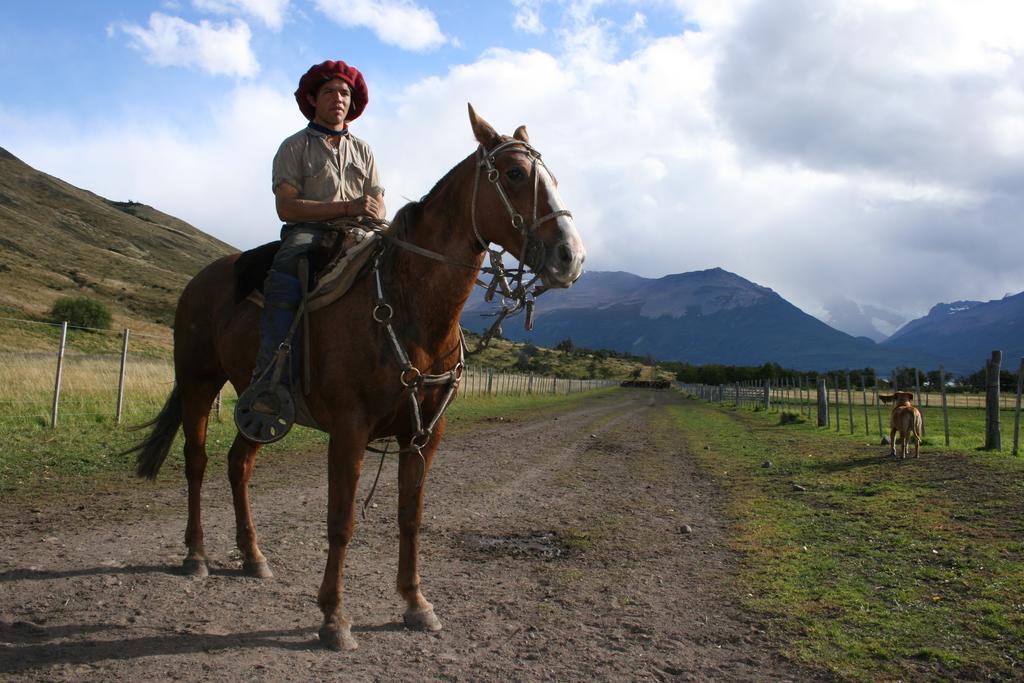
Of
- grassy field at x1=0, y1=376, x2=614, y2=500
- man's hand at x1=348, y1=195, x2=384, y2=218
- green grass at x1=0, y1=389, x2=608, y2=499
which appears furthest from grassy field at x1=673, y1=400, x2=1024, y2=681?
grassy field at x1=0, y1=376, x2=614, y2=500

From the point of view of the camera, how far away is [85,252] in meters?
108

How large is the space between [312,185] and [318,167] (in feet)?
0.46

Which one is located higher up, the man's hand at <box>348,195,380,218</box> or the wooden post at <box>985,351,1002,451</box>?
the man's hand at <box>348,195,380,218</box>

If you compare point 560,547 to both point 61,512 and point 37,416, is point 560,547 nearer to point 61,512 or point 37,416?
point 61,512

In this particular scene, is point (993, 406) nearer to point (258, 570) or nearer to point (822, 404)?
point (822, 404)

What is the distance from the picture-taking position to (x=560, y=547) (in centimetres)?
646

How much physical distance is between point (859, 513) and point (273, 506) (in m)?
7.04

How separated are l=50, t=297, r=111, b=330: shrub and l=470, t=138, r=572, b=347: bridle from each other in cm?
5606

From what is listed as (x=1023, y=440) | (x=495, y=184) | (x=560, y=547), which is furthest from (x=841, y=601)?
(x=1023, y=440)

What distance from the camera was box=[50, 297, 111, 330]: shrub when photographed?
2046 inches

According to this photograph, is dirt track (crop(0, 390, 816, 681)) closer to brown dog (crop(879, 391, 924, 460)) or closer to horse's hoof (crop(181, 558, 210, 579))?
horse's hoof (crop(181, 558, 210, 579))

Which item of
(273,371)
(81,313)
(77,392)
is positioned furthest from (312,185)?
(81,313)

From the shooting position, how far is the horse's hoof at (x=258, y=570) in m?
5.11

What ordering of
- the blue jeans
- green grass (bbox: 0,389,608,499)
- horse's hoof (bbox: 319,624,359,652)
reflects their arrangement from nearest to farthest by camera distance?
horse's hoof (bbox: 319,624,359,652), the blue jeans, green grass (bbox: 0,389,608,499)
